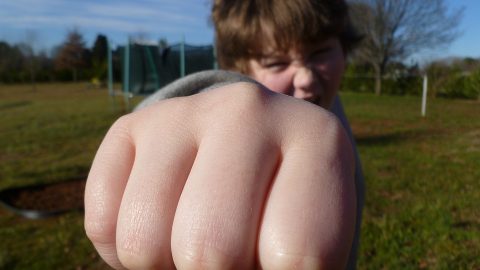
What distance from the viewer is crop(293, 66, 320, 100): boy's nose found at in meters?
1.59

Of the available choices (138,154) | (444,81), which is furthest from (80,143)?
(444,81)

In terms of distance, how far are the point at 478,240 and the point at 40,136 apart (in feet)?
32.8

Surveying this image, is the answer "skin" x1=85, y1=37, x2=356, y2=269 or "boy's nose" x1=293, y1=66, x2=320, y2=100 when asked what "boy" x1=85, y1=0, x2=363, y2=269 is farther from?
"boy's nose" x1=293, y1=66, x2=320, y2=100

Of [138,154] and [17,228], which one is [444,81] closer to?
[17,228]

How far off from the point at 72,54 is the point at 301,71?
38.4 meters

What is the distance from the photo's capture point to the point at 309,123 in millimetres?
448

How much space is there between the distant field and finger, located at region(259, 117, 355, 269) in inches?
124

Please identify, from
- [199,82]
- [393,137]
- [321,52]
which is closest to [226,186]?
[199,82]

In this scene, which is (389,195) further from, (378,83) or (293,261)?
(378,83)

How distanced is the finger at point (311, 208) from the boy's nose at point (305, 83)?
1.17 metres

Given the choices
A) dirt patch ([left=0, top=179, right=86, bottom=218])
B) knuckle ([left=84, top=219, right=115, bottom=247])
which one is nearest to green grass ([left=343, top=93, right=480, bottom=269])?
knuckle ([left=84, top=219, right=115, bottom=247])

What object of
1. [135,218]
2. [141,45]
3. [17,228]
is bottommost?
[17,228]

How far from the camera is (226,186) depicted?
0.41 m

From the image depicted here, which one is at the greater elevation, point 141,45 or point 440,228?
point 141,45
